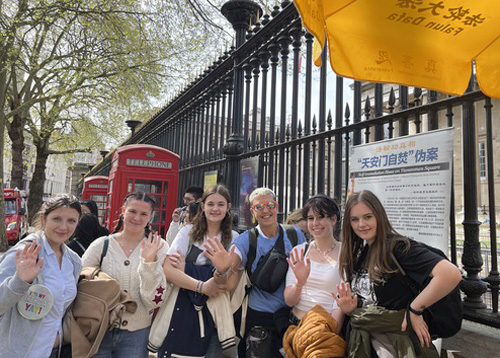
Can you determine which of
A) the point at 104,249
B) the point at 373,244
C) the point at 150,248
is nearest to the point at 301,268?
the point at 373,244

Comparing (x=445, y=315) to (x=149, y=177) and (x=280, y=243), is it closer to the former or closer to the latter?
→ (x=280, y=243)

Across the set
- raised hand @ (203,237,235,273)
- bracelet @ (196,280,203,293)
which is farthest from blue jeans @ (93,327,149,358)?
raised hand @ (203,237,235,273)

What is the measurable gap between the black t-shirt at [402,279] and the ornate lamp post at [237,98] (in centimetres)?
361

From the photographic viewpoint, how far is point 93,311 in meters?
2.70

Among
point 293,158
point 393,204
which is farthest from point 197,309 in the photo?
point 293,158

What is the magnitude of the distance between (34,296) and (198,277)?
1278 mm

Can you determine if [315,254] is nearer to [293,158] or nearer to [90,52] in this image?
[293,158]

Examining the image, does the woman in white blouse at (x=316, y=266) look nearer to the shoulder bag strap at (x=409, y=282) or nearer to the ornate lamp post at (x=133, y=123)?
the shoulder bag strap at (x=409, y=282)

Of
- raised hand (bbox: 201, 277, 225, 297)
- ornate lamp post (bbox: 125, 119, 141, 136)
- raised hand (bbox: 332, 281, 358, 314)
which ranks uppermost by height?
ornate lamp post (bbox: 125, 119, 141, 136)

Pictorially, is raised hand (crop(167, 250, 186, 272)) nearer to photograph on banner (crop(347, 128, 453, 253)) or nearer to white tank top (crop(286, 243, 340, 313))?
white tank top (crop(286, 243, 340, 313))

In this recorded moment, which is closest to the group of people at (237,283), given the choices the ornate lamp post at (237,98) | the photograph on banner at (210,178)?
the ornate lamp post at (237,98)

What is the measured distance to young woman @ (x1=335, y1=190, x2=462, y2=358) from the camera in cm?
210

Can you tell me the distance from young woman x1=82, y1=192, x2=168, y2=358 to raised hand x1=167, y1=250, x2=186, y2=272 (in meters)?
0.07

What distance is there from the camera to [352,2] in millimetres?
2660
